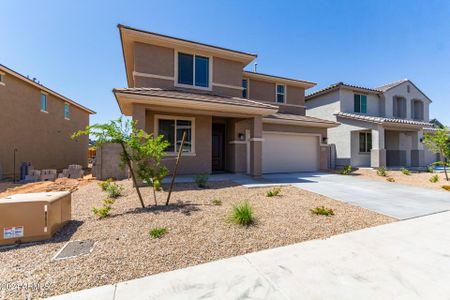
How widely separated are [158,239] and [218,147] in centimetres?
885

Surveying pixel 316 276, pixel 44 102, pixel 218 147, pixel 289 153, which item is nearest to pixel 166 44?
pixel 218 147

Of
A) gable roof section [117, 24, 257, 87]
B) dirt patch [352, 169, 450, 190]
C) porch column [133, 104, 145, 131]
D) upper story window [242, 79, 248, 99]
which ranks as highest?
gable roof section [117, 24, 257, 87]

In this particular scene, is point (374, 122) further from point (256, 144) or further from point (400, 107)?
point (256, 144)

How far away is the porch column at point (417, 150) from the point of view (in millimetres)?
17766

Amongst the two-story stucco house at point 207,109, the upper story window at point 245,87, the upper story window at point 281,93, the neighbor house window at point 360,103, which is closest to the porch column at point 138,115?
the two-story stucco house at point 207,109

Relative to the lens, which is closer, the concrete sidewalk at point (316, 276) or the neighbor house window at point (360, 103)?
the concrete sidewalk at point (316, 276)

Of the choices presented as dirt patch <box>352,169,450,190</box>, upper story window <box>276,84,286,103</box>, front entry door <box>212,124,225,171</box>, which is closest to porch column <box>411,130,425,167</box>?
dirt patch <box>352,169,450,190</box>

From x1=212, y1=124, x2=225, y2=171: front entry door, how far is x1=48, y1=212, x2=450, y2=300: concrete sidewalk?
29.1ft

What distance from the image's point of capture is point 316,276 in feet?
9.09

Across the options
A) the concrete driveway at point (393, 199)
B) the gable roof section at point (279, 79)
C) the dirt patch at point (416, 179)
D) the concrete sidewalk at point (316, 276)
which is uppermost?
the gable roof section at point (279, 79)

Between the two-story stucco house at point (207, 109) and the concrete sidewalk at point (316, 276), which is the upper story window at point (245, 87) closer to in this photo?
the two-story stucco house at point (207, 109)

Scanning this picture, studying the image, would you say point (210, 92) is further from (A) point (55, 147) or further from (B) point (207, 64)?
(A) point (55, 147)

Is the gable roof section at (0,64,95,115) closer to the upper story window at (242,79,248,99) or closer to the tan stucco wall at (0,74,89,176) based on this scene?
the tan stucco wall at (0,74,89,176)

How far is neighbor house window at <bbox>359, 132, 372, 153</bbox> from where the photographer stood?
54.9 feet
